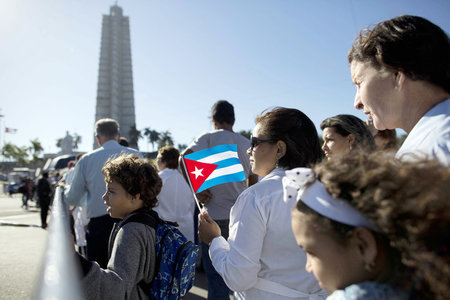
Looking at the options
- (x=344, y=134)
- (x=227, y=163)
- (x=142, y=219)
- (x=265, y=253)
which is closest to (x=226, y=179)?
(x=227, y=163)

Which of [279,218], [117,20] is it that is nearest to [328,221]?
[279,218]

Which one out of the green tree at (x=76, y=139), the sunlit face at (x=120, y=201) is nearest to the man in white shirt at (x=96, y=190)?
the sunlit face at (x=120, y=201)

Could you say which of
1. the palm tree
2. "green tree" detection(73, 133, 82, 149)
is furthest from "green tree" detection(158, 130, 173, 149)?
"green tree" detection(73, 133, 82, 149)

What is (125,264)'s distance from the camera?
189 cm

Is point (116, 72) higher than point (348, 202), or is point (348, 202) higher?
point (116, 72)

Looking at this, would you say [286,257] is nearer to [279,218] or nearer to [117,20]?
[279,218]

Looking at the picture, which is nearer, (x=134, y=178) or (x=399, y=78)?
(x=399, y=78)

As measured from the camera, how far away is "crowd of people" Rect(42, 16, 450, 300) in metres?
0.82

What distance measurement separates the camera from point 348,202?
919 millimetres

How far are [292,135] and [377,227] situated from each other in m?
Answer: 1.17

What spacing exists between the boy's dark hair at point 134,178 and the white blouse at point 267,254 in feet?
2.67

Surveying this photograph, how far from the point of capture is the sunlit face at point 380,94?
1.41m

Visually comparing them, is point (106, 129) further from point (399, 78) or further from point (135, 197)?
point (399, 78)

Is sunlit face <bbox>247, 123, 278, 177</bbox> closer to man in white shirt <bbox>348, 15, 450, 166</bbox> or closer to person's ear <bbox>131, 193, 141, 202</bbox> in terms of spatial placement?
man in white shirt <bbox>348, 15, 450, 166</bbox>
